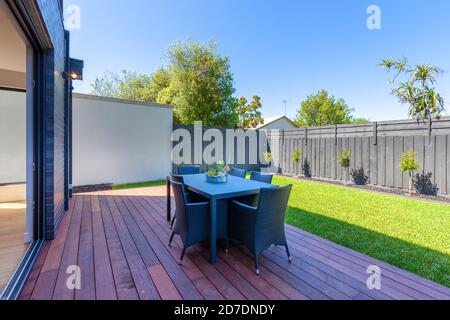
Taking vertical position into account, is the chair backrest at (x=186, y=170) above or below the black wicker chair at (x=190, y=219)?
above

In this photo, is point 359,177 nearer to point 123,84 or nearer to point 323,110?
point 323,110

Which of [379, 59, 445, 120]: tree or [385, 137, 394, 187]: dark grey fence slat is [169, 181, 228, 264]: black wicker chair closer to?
[385, 137, 394, 187]: dark grey fence slat

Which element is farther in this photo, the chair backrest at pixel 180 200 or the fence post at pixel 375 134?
the fence post at pixel 375 134

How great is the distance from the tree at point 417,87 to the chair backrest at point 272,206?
6.58 metres

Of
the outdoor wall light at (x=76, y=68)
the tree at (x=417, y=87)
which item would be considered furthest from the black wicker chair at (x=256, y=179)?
the tree at (x=417, y=87)

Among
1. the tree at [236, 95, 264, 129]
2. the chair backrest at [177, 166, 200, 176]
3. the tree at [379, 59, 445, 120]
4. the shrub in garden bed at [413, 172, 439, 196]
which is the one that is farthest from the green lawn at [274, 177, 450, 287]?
the tree at [236, 95, 264, 129]

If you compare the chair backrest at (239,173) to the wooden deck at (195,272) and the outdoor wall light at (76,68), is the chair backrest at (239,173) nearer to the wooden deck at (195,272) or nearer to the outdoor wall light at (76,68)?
the wooden deck at (195,272)

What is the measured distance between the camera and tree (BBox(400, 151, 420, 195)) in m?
4.96

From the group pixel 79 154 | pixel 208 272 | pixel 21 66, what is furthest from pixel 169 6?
pixel 208 272

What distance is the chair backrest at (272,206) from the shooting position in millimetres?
2016

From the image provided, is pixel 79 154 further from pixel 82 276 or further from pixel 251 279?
pixel 251 279

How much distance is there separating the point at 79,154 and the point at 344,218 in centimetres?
624

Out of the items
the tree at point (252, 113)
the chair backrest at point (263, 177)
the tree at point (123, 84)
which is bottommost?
the chair backrest at point (263, 177)

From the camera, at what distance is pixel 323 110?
71.2ft
